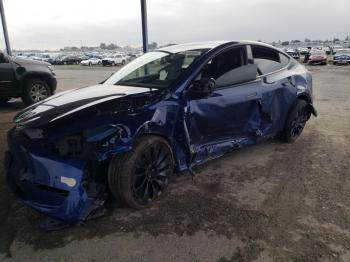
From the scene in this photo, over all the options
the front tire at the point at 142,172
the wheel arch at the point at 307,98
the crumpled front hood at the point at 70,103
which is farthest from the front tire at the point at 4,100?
the wheel arch at the point at 307,98

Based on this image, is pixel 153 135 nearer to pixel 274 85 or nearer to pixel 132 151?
pixel 132 151

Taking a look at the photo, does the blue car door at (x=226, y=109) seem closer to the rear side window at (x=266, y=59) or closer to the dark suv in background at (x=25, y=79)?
the rear side window at (x=266, y=59)

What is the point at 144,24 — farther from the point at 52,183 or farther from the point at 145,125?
the point at 52,183

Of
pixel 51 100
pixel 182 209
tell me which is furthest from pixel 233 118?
pixel 51 100

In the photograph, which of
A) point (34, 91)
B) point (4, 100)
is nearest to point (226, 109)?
point (34, 91)

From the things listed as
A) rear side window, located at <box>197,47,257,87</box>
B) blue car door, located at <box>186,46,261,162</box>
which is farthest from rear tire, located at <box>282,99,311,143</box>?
rear side window, located at <box>197,47,257,87</box>

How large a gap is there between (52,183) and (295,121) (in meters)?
3.90

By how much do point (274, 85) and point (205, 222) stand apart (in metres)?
2.43

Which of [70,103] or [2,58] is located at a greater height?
[2,58]

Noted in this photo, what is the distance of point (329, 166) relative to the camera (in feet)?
14.8

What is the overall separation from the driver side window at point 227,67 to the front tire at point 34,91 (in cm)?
618

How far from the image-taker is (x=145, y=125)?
3303 mm

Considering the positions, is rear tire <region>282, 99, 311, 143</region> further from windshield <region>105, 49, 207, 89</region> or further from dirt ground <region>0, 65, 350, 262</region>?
windshield <region>105, 49, 207, 89</region>

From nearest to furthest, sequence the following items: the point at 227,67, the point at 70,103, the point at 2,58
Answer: the point at 70,103 < the point at 227,67 < the point at 2,58
